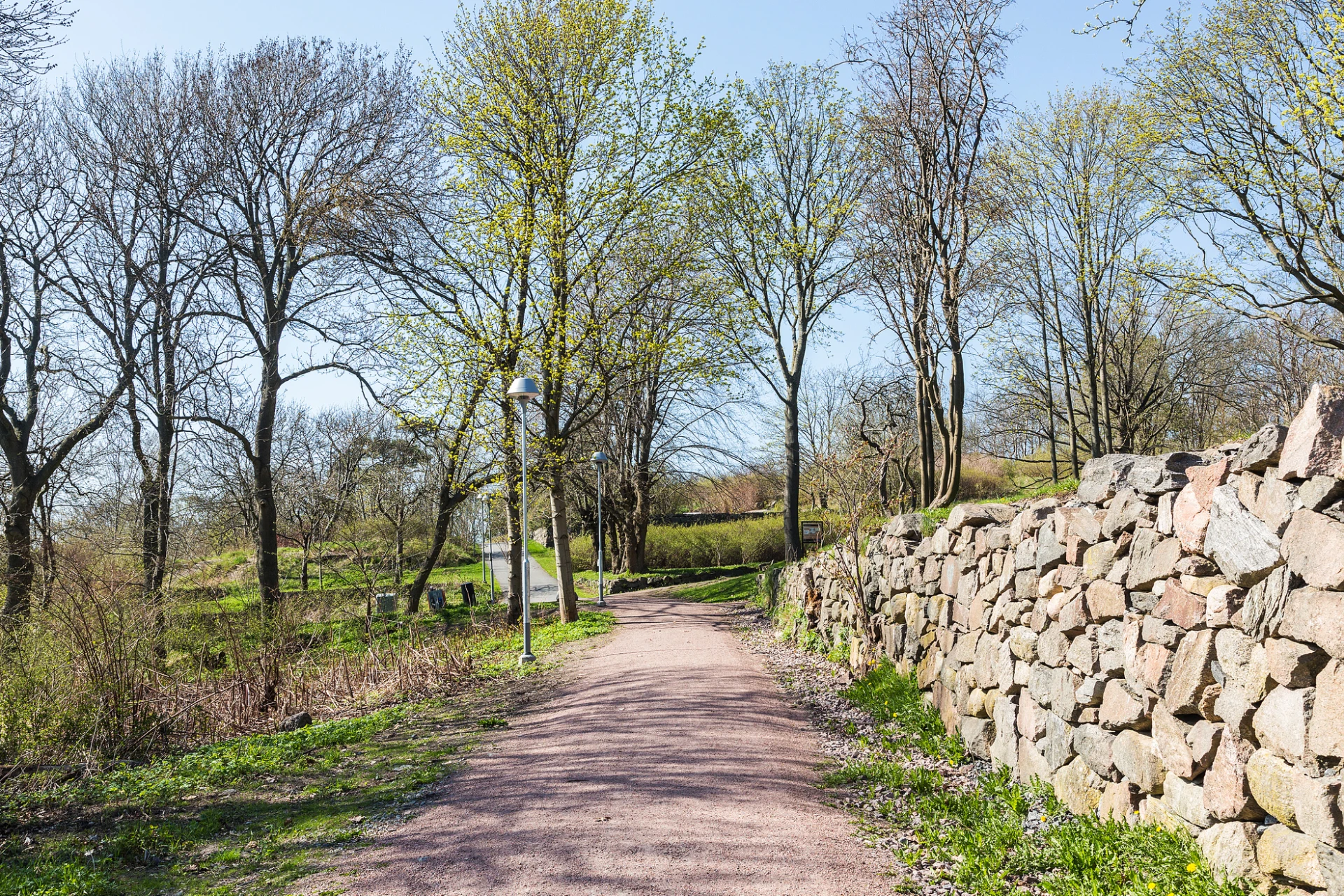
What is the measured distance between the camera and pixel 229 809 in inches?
245

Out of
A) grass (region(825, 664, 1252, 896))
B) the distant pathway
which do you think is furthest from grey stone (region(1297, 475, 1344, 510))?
the distant pathway

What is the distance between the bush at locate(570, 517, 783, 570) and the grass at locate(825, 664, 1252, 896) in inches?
883

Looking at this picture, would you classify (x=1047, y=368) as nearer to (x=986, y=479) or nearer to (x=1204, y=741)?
(x=986, y=479)

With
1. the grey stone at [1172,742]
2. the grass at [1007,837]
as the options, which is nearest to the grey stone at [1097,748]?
the grass at [1007,837]

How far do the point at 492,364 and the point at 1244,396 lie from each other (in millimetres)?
21606

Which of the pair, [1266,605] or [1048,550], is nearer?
[1266,605]

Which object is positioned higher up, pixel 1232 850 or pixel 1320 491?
pixel 1320 491

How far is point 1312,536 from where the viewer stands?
3455 mm

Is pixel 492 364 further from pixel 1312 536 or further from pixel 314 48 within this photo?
pixel 1312 536

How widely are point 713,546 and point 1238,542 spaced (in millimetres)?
25999

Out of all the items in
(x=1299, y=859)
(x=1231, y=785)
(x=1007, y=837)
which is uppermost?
(x=1231, y=785)

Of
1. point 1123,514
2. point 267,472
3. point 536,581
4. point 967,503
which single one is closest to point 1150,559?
point 1123,514

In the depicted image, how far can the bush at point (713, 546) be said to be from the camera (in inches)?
1168

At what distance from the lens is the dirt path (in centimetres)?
461
